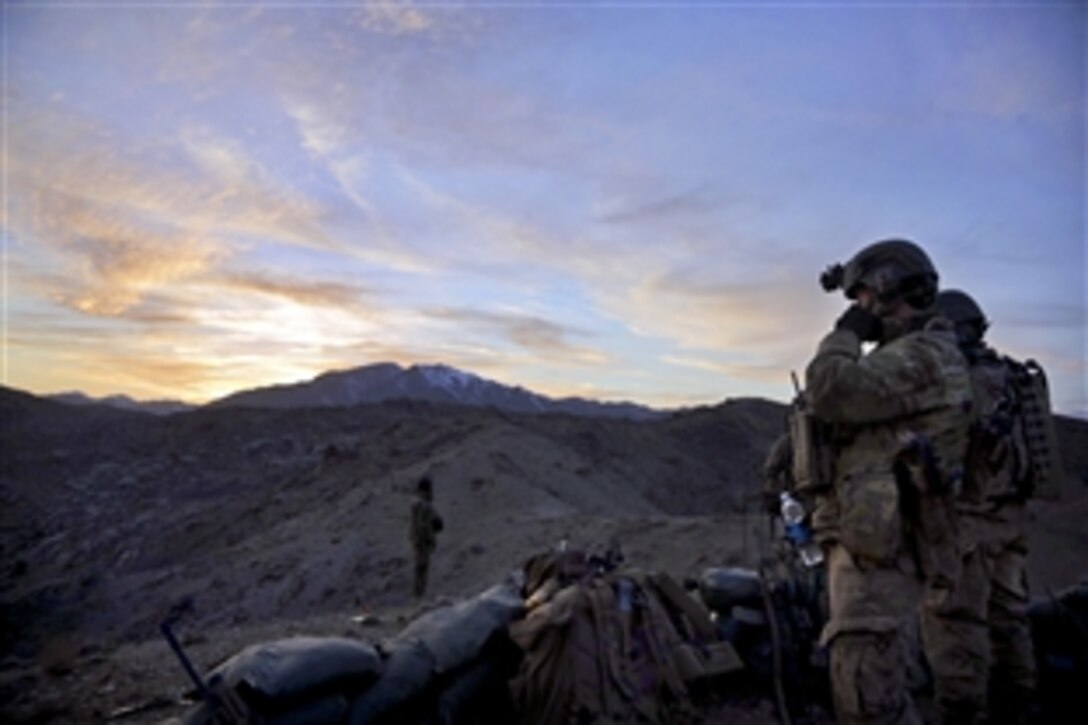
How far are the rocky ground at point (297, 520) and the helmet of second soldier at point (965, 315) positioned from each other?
1916mm

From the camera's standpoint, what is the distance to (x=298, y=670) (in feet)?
10.5

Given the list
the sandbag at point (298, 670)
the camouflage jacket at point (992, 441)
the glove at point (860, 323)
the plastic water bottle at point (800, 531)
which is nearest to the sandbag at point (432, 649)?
the sandbag at point (298, 670)

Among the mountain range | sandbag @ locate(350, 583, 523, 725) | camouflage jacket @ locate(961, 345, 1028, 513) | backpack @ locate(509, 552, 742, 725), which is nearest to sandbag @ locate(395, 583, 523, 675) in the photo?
sandbag @ locate(350, 583, 523, 725)

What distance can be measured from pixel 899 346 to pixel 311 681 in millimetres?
2902

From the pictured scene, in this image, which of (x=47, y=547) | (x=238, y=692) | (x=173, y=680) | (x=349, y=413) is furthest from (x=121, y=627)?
(x=349, y=413)

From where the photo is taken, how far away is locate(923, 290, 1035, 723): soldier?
3514 mm

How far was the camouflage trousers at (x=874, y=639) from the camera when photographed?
272 cm

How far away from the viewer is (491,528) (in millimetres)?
13234

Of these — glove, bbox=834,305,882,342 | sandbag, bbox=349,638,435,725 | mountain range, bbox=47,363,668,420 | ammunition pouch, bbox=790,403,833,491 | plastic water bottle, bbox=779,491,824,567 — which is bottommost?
sandbag, bbox=349,638,435,725

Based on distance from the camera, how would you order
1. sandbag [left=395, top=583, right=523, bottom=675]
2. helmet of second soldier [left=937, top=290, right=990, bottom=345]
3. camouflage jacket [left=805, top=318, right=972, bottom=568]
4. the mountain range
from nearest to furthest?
1. camouflage jacket [left=805, top=318, right=972, bottom=568]
2. sandbag [left=395, top=583, right=523, bottom=675]
3. helmet of second soldier [left=937, top=290, right=990, bottom=345]
4. the mountain range

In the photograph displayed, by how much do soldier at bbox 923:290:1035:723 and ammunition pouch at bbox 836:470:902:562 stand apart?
752 mm

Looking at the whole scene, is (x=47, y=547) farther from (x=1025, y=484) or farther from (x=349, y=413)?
(x=1025, y=484)

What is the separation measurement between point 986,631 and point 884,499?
131 cm

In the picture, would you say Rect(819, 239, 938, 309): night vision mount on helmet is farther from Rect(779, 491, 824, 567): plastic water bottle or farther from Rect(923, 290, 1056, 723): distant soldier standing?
Rect(779, 491, 824, 567): plastic water bottle
